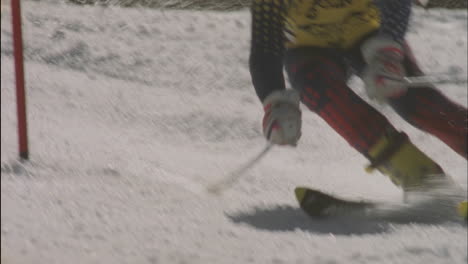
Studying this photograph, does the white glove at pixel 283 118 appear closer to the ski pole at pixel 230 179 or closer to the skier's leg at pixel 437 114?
the ski pole at pixel 230 179

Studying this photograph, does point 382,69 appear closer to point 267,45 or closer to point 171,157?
point 267,45

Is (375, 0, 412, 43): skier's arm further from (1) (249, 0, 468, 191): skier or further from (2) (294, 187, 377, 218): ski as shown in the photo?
(2) (294, 187, 377, 218): ski

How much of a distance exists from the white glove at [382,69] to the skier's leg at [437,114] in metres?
0.06

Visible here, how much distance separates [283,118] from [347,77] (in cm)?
48

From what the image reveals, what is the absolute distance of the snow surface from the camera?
6.50 ft

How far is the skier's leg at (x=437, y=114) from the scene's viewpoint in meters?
2.48

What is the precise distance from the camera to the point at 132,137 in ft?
10.9

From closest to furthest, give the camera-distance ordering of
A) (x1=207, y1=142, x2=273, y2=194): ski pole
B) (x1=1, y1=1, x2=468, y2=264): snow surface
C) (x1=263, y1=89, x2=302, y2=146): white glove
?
1. (x1=1, y1=1, x2=468, y2=264): snow surface
2. (x1=263, y1=89, x2=302, y2=146): white glove
3. (x1=207, y1=142, x2=273, y2=194): ski pole

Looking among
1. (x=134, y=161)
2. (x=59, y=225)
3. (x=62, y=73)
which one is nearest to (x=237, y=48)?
(x=62, y=73)

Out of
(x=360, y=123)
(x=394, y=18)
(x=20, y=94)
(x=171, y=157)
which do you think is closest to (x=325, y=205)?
(x=360, y=123)

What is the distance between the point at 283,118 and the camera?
2.32m

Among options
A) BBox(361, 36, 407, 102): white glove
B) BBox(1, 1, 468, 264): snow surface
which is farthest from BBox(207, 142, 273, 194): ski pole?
BBox(361, 36, 407, 102): white glove

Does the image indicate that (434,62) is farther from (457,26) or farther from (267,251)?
(267,251)

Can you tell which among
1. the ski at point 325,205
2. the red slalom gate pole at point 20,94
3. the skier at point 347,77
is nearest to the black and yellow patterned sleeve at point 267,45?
the skier at point 347,77
